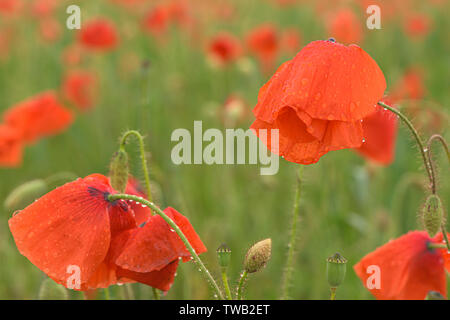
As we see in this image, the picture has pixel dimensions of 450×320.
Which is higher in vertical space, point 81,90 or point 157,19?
point 157,19

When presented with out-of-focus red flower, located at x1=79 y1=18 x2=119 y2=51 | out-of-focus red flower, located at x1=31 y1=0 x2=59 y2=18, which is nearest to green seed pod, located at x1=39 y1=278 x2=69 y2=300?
out-of-focus red flower, located at x1=79 y1=18 x2=119 y2=51

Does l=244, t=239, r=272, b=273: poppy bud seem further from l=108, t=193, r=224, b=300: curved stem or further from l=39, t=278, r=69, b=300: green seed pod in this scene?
l=39, t=278, r=69, b=300: green seed pod

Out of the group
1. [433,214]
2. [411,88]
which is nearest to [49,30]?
[411,88]

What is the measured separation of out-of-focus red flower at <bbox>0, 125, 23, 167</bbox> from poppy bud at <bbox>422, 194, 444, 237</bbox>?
129 cm

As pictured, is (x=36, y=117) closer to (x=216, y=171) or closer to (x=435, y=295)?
(x=216, y=171)

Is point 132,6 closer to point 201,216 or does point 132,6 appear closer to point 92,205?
point 201,216

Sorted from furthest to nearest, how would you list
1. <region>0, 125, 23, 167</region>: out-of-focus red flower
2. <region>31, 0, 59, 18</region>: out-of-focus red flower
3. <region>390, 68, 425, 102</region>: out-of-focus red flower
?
<region>31, 0, 59, 18</region>: out-of-focus red flower
<region>390, 68, 425, 102</region>: out-of-focus red flower
<region>0, 125, 23, 167</region>: out-of-focus red flower

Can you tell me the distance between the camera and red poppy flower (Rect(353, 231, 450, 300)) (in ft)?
3.30

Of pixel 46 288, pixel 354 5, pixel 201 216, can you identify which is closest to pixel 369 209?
pixel 201 216

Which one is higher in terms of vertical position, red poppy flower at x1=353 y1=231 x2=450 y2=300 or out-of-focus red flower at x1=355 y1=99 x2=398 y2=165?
out-of-focus red flower at x1=355 y1=99 x2=398 y2=165

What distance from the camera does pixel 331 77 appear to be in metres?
0.80

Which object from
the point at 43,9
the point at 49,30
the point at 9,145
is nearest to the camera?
the point at 9,145

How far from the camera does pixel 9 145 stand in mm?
1794

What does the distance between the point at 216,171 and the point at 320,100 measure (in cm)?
170
